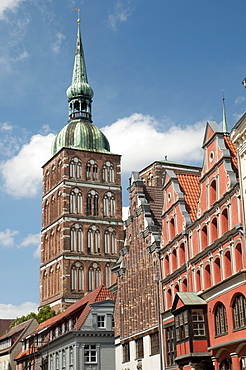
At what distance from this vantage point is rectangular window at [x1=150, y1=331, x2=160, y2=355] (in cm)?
4810

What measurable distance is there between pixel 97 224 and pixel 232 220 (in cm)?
7420

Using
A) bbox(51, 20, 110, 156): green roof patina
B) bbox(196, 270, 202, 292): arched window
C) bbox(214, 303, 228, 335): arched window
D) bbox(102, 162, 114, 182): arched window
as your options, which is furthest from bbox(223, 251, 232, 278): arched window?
bbox(51, 20, 110, 156): green roof patina

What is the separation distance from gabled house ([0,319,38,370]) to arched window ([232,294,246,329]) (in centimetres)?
5857

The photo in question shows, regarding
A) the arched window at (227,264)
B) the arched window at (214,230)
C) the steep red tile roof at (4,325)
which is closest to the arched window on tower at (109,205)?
the steep red tile roof at (4,325)

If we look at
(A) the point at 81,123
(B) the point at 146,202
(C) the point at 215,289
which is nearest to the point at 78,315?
(B) the point at 146,202

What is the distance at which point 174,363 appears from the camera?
4397 centimetres

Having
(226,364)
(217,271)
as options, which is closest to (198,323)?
(226,364)

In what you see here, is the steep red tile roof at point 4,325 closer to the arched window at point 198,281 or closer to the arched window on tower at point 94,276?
the arched window on tower at point 94,276

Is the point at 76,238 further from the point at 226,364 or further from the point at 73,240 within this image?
the point at 226,364

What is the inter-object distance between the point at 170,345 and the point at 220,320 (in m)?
9.06

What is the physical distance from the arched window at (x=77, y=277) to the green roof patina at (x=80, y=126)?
2076 centimetres

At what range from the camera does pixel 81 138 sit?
114 metres

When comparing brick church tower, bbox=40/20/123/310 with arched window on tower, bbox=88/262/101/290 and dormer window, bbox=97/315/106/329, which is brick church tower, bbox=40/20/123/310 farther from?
dormer window, bbox=97/315/106/329

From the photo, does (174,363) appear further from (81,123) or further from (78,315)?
(81,123)
